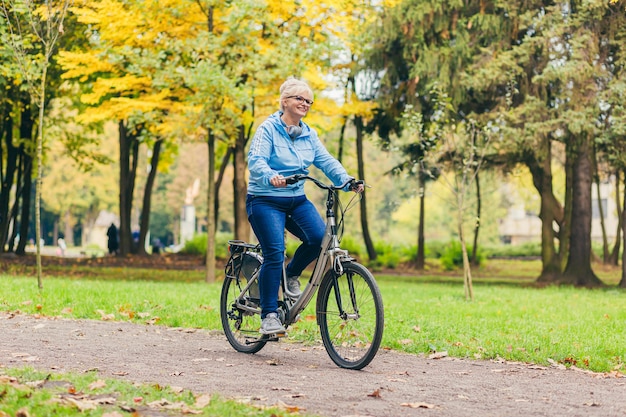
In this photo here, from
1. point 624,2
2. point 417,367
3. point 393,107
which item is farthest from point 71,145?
point 417,367

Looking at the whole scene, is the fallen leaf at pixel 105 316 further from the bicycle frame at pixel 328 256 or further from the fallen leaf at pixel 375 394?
the fallen leaf at pixel 375 394

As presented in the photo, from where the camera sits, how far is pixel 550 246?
82.3ft

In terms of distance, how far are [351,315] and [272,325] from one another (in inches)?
28.8

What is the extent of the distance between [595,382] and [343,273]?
6.57ft

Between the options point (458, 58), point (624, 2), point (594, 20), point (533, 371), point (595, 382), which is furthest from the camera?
point (458, 58)

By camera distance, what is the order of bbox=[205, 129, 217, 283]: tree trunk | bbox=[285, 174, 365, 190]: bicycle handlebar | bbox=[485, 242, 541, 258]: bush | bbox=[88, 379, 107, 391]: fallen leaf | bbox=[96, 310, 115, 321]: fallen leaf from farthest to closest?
1. bbox=[485, 242, 541, 258]: bush
2. bbox=[205, 129, 217, 283]: tree trunk
3. bbox=[96, 310, 115, 321]: fallen leaf
4. bbox=[285, 174, 365, 190]: bicycle handlebar
5. bbox=[88, 379, 107, 391]: fallen leaf

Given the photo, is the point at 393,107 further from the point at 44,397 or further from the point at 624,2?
the point at 44,397

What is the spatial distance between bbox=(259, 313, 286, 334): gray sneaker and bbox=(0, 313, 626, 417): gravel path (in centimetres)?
25

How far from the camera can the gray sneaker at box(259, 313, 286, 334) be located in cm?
714

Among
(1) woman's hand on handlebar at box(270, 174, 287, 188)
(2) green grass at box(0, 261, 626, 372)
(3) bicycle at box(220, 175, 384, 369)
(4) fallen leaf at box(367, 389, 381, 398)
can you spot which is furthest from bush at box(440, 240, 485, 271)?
(4) fallen leaf at box(367, 389, 381, 398)

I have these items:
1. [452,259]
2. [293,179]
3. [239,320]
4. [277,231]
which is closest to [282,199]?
[277,231]

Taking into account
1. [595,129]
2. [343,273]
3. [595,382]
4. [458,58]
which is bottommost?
[595,382]

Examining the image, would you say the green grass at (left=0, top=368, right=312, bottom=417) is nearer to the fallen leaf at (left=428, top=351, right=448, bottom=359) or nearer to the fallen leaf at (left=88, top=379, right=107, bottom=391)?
the fallen leaf at (left=88, top=379, right=107, bottom=391)

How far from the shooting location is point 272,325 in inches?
A: 282
